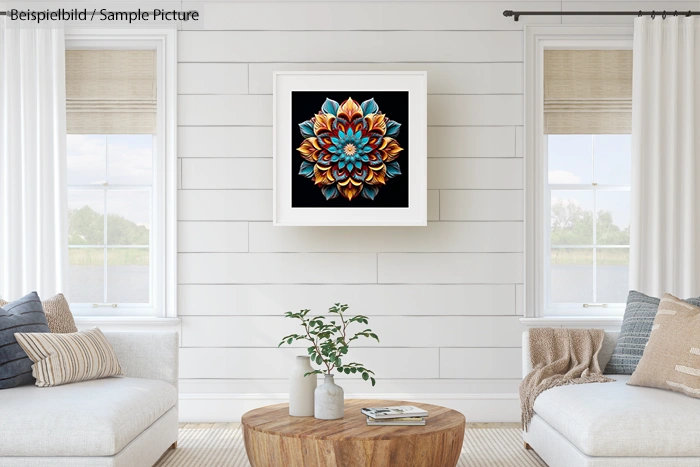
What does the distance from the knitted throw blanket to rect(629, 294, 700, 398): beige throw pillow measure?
250 millimetres

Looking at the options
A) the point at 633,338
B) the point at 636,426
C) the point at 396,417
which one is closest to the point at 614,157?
the point at 633,338

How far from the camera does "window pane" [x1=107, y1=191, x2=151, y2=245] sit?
4.41 metres

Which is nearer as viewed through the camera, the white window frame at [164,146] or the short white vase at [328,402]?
the short white vase at [328,402]

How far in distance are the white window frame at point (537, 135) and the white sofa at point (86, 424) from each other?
Result: 87.8 inches

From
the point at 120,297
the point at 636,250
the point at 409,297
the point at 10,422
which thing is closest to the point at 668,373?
the point at 636,250

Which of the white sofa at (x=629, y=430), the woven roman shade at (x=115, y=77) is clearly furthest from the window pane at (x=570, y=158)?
the woven roman shade at (x=115, y=77)

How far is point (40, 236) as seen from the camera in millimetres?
4184

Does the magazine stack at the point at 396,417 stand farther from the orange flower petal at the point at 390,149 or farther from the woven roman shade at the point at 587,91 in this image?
the woven roman shade at the point at 587,91

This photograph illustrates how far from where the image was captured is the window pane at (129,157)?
439 cm

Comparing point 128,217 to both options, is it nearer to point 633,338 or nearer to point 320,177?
point 320,177

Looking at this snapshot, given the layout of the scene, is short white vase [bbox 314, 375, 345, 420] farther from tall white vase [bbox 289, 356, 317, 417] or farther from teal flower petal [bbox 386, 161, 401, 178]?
teal flower petal [bbox 386, 161, 401, 178]

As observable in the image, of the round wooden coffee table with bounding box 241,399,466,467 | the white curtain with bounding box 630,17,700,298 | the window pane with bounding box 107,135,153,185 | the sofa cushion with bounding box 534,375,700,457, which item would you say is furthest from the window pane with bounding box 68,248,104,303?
the white curtain with bounding box 630,17,700,298

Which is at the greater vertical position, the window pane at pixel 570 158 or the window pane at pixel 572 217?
the window pane at pixel 570 158

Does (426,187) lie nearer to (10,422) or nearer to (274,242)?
(274,242)
